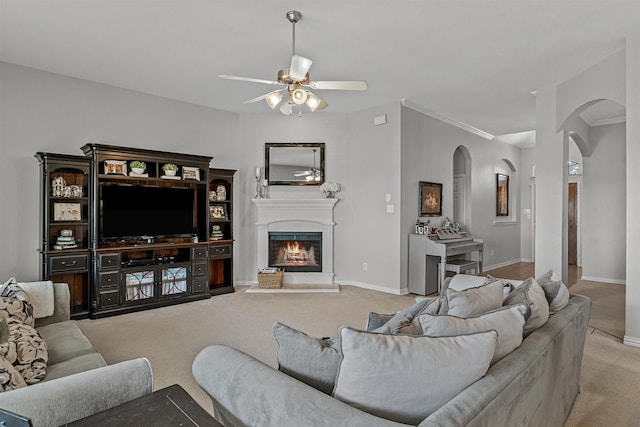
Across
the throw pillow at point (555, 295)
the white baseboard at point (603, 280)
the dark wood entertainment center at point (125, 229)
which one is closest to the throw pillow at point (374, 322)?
the throw pillow at point (555, 295)

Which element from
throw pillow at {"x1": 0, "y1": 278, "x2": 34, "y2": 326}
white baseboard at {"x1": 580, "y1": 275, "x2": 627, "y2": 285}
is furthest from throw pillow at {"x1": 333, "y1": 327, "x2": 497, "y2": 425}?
white baseboard at {"x1": 580, "y1": 275, "x2": 627, "y2": 285}

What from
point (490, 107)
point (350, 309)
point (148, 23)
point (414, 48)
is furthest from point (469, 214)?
point (148, 23)

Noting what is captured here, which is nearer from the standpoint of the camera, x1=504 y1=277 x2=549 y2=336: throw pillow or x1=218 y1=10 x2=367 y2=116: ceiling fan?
x1=504 y1=277 x2=549 y2=336: throw pillow

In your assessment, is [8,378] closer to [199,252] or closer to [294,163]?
[199,252]

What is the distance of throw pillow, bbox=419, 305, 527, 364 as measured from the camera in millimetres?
1252

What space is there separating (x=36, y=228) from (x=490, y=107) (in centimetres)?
598

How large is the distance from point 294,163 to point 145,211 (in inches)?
89.2

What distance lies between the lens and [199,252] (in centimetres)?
478

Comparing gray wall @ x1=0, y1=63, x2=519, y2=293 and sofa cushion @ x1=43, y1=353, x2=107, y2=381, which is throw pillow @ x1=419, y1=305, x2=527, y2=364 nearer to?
sofa cushion @ x1=43, y1=353, x2=107, y2=381

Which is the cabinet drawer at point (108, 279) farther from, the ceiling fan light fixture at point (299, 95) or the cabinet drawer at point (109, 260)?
the ceiling fan light fixture at point (299, 95)

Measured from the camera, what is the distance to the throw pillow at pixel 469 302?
1540 mm

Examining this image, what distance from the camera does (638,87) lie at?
123 inches

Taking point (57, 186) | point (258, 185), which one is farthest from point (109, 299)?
point (258, 185)

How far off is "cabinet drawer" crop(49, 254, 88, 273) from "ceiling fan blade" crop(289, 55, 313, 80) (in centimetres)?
303
